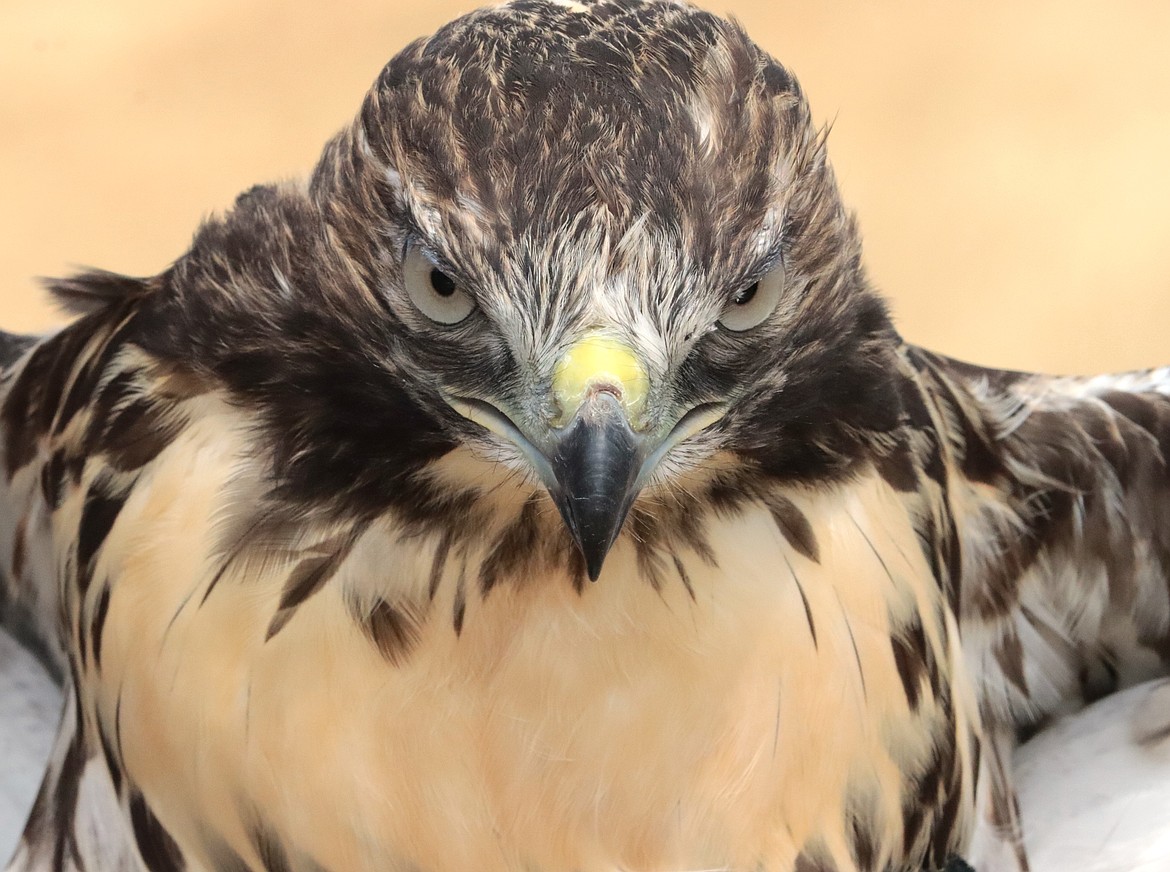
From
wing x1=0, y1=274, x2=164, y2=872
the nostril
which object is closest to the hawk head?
the nostril

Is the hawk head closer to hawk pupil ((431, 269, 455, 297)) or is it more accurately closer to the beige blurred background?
hawk pupil ((431, 269, 455, 297))

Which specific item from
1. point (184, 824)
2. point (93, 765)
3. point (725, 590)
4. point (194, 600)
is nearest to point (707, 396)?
point (725, 590)

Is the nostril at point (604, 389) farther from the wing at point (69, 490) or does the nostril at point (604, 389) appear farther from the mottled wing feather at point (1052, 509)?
the mottled wing feather at point (1052, 509)

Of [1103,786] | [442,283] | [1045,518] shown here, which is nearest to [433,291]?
[442,283]

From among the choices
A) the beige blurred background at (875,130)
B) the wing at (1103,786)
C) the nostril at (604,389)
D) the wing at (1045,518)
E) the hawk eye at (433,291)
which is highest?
the beige blurred background at (875,130)

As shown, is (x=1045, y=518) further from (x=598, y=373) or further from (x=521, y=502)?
(x=598, y=373)

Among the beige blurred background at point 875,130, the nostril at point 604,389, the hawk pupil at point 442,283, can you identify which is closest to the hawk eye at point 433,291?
the hawk pupil at point 442,283

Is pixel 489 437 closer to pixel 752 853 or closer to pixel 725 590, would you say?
pixel 725 590
